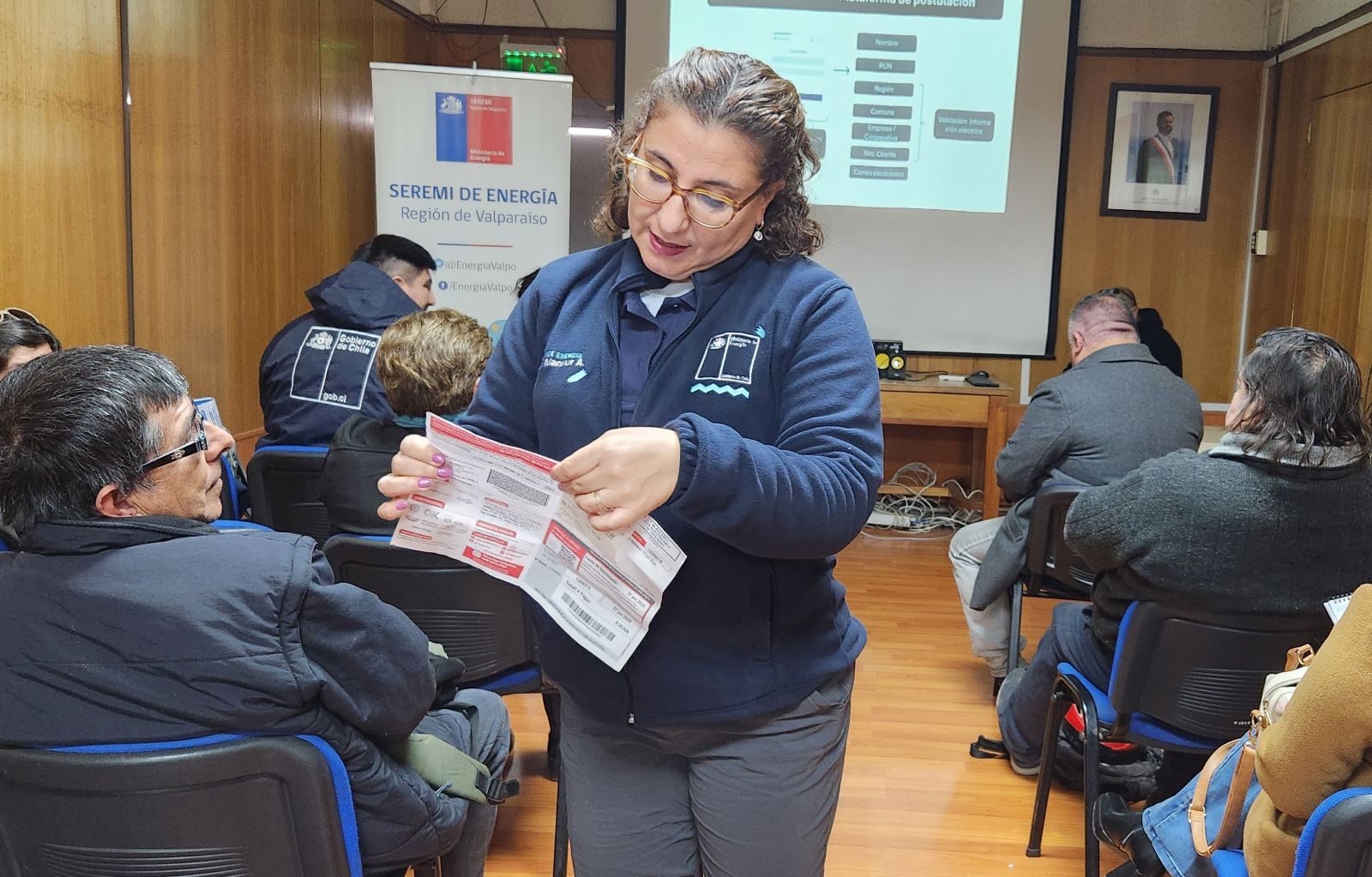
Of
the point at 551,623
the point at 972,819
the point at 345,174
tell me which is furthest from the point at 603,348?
the point at 345,174

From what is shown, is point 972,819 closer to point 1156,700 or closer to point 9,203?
point 1156,700

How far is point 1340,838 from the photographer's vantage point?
1.32 m

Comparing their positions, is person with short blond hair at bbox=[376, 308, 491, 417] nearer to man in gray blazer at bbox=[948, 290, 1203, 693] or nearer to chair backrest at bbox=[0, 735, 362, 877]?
chair backrest at bbox=[0, 735, 362, 877]

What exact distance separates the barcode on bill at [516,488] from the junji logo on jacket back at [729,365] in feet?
0.70

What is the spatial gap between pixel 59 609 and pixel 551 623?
0.56m

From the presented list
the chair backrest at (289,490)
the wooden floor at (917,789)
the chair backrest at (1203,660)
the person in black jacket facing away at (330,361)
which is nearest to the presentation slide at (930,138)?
the wooden floor at (917,789)

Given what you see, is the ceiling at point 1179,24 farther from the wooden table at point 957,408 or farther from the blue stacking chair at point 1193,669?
the blue stacking chair at point 1193,669

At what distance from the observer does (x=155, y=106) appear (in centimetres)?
381

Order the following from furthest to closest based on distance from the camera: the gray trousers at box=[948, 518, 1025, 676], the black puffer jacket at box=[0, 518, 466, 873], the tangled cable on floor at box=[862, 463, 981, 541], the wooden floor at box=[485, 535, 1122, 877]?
the tangled cable on floor at box=[862, 463, 981, 541] < the gray trousers at box=[948, 518, 1025, 676] < the wooden floor at box=[485, 535, 1122, 877] < the black puffer jacket at box=[0, 518, 466, 873]

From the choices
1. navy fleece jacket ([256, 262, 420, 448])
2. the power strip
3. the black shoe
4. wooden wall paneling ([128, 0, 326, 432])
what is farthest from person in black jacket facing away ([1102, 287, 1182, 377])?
wooden wall paneling ([128, 0, 326, 432])

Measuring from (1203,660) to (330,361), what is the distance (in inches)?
99.2

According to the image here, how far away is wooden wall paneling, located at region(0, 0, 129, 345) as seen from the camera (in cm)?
301

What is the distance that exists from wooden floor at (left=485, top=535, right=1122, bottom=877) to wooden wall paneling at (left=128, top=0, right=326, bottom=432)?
6.27 feet

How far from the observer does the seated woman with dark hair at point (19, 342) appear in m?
2.39
